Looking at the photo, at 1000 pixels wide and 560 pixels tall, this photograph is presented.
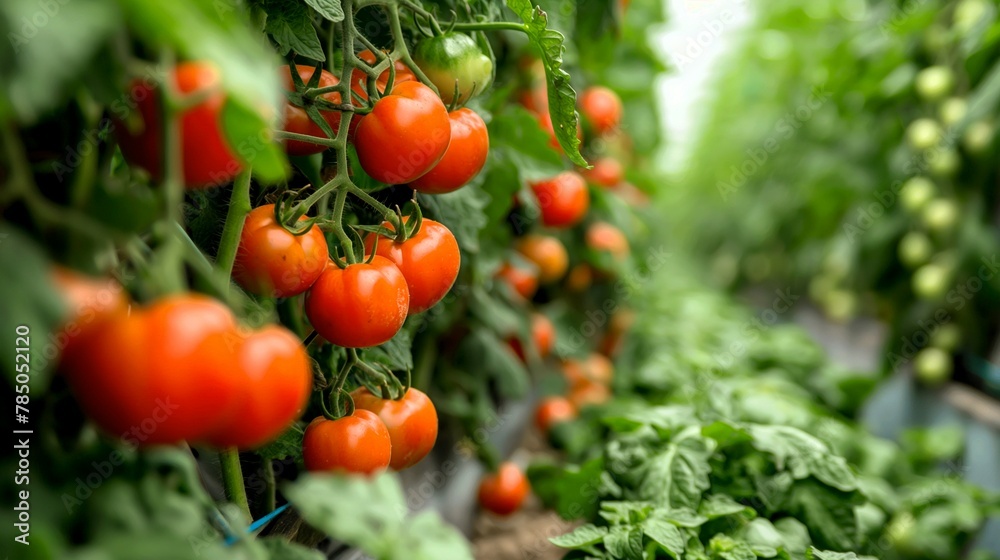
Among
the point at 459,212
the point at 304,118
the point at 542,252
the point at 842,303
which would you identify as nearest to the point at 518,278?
the point at 542,252

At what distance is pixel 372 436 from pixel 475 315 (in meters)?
A: 0.66

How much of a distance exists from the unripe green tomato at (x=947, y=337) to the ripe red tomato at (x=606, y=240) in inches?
33.8

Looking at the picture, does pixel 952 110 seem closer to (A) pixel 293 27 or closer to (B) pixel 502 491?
(B) pixel 502 491

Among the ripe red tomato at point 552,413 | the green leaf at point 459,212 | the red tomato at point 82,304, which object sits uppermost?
the red tomato at point 82,304

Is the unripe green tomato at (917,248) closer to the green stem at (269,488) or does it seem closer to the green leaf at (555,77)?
the green leaf at (555,77)

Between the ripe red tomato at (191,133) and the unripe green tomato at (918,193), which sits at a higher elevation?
the ripe red tomato at (191,133)

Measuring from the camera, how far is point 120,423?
1.31 feet

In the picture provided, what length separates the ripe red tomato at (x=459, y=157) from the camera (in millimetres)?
719

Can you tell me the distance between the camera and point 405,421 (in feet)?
2.48

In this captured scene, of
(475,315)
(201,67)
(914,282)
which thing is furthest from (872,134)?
(201,67)

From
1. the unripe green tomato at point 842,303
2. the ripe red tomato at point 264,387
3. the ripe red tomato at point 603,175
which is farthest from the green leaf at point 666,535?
the unripe green tomato at point 842,303

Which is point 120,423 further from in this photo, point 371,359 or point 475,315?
point 475,315

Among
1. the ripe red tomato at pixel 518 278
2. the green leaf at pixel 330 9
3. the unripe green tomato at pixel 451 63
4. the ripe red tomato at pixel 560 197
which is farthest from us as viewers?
the ripe red tomato at pixel 518 278

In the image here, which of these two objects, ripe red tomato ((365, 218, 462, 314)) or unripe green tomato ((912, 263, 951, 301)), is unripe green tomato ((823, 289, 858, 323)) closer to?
unripe green tomato ((912, 263, 951, 301))
